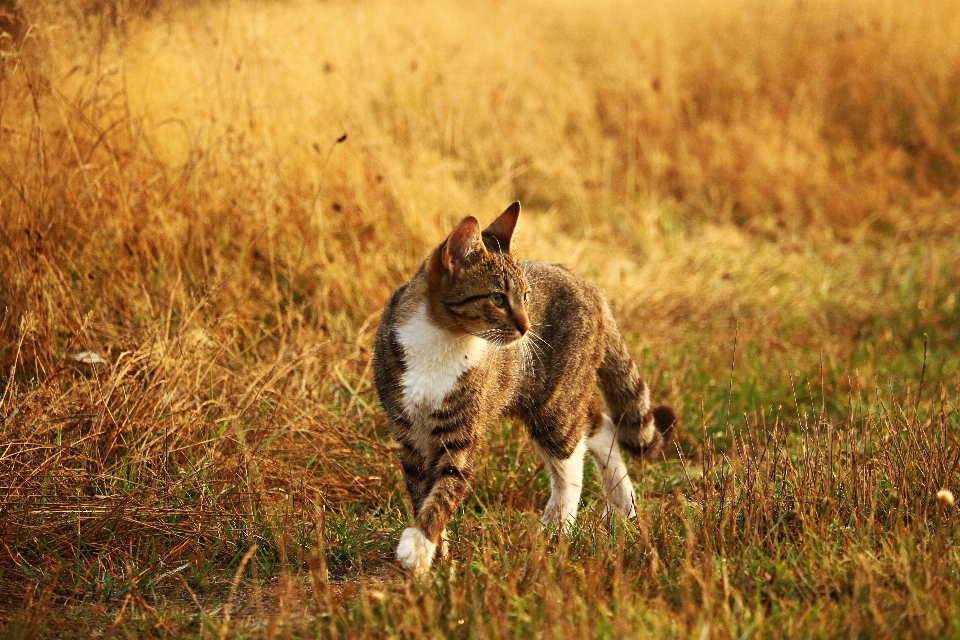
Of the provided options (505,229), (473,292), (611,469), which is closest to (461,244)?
(473,292)

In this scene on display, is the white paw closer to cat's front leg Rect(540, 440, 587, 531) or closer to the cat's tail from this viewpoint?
cat's front leg Rect(540, 440, 587, 531)

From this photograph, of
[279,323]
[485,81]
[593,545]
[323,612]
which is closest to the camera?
[323,612]

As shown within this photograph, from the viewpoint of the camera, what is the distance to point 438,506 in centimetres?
365

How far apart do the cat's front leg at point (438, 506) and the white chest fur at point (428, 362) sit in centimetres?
18

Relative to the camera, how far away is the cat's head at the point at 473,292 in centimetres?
380

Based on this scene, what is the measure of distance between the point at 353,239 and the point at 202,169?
94 centimetres

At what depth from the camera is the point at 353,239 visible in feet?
20.7

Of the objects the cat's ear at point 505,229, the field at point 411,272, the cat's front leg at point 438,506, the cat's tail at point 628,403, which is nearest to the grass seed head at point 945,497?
the field at point 411,272

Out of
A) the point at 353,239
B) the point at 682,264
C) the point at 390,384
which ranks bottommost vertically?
the point at 682,264

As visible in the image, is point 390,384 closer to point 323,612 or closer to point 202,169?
point 323,612

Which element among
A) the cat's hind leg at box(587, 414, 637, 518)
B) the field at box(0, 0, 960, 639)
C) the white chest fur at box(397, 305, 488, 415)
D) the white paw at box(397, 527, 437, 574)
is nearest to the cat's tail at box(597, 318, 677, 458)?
the cat's hind leg at box(587, 414, 637, 518)

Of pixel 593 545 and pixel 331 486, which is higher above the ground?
pixel 593 545

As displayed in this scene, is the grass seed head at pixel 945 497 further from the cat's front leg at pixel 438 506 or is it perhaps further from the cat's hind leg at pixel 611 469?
the cat's front leg at pixel 438 506

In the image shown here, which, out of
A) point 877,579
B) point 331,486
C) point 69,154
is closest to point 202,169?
point 69,154
